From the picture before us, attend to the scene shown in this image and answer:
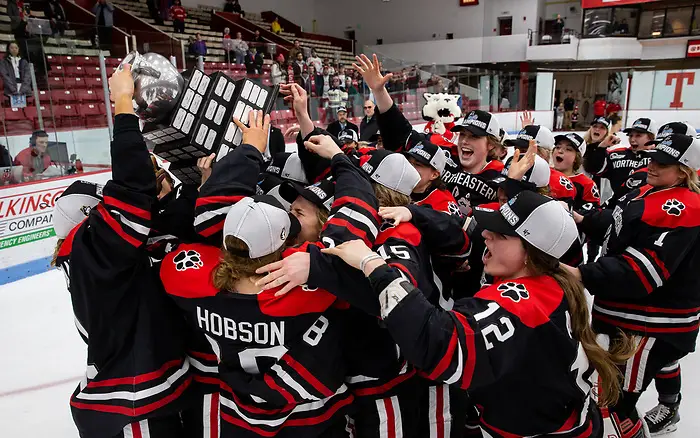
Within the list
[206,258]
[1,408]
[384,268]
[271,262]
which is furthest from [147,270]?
[1,408]

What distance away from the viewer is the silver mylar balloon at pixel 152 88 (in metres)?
1.85

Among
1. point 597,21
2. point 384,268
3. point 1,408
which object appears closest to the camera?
point 384,268

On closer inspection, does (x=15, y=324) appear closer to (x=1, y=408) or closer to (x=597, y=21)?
(x=1, y=408)

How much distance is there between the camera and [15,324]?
14.9 ft

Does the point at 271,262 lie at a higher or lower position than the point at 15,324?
higher

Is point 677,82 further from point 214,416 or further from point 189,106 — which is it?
point 214,416

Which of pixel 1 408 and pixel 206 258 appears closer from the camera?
pixel 206 258

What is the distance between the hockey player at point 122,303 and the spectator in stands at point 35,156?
15.3 feet

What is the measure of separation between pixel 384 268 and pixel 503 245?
49cm

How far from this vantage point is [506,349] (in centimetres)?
146

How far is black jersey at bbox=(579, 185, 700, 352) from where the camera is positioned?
7.33 feet

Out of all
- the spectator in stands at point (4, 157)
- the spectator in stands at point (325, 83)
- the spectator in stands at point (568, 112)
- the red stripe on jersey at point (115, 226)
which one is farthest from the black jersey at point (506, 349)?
the spectator in stands at point (568, 112)

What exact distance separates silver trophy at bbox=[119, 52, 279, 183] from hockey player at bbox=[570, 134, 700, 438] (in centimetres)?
163

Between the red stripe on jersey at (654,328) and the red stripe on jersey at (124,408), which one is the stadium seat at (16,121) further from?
the red stripe on jersey at (654,328)
